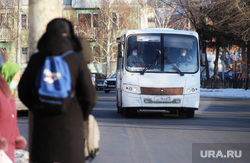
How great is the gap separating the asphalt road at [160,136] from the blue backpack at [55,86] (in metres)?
5.03

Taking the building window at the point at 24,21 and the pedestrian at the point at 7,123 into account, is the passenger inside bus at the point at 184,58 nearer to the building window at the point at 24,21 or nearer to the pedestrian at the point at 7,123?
the pedestrian at the point at 7,123

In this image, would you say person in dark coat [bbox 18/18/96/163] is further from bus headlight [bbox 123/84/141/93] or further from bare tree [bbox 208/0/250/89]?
bare tree [bbox 208/0/250/89]

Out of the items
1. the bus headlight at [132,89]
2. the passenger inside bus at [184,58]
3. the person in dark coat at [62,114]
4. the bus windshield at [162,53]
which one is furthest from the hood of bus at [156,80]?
the person in dark coat at [62,114]

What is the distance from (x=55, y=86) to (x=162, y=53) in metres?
14.1

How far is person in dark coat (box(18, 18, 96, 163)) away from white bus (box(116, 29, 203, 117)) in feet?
43.5

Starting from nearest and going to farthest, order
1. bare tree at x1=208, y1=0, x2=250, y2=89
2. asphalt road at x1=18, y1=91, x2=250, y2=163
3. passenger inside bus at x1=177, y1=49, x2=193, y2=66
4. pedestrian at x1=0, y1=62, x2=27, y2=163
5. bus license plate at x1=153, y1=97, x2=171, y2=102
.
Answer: pedestrian at x1=0, y1=62, x2=27, y2=163 < asphalt road at x1=18, y1=91, x2=250, y2=163 < bus license plate at x1=153, y1=97, x2=171, y2=102 < passenger inside bus at x1=177, y1=49, x2=193, y2=66 < bare tree at x1=208, y1=0, x2=250, y2=89

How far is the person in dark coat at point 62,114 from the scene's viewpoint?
412 cm

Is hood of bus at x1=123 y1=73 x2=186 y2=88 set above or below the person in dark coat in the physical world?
below

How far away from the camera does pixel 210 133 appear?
13336 mm

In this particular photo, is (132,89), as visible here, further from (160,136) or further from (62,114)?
(62,114)

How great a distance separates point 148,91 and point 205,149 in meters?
7.11

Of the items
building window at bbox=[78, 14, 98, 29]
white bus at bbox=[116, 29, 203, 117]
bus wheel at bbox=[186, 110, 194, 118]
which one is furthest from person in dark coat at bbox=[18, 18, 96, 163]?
building window at bbox=[78, 14, 98, 29]

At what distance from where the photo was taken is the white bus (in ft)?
57.5

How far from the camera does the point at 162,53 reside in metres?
18.1
